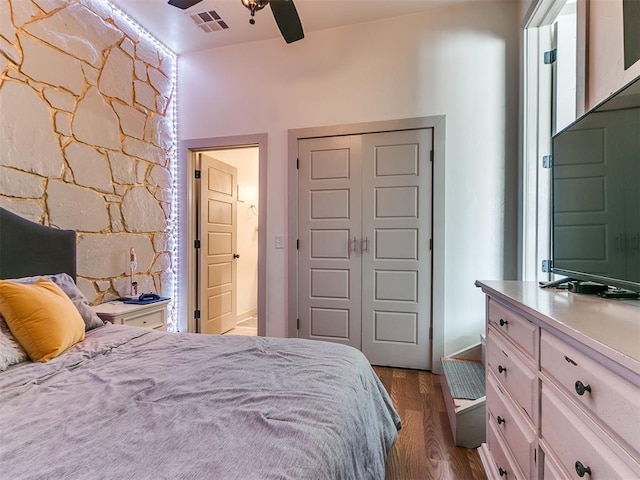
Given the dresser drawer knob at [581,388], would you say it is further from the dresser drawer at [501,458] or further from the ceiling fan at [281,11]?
the ceiling fan at [281,11]

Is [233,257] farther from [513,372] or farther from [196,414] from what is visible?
[513,372]

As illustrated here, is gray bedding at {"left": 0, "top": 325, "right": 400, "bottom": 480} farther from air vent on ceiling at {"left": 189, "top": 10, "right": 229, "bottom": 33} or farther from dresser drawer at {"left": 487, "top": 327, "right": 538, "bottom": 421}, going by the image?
air vent on ceiling at {"left": 189, "top": 10, "right": 229, "bottom": 33}

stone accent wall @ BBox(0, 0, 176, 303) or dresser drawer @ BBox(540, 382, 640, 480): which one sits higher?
stone accent wall @ BBox(0, 0, 176, 303)

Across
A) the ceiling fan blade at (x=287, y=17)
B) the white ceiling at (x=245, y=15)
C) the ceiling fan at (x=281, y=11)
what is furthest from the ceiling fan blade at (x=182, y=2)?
the white ceiling at (x=245, y=15)

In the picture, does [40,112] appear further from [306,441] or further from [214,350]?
[306,441]

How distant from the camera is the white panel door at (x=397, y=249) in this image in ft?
8.72

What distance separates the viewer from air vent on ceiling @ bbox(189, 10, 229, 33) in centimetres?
265

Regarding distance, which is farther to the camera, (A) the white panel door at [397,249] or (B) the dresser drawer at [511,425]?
(A) the white panel door at [397,249]

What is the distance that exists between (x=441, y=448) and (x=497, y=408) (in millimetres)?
525

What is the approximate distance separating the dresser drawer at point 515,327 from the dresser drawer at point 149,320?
237 cm

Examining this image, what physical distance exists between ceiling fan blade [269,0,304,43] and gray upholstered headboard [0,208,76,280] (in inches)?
80.4

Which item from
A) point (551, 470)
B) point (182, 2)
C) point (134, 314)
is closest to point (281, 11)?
point (182, 2)

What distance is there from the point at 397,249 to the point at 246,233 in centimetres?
273

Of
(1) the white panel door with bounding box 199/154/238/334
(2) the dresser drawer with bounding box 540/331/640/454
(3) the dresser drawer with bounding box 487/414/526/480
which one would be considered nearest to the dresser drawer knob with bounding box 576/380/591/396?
(2) the dresser drawer with bounding box 540/331/640/454
